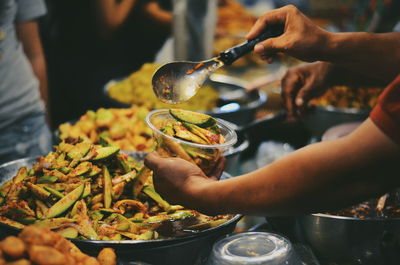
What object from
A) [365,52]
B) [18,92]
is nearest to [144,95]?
[18,92]

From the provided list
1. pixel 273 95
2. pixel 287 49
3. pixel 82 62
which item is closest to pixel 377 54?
pixel 287 49

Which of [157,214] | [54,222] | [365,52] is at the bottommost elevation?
[157,214]

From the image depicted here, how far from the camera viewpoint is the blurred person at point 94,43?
4254mm

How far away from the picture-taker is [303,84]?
2289mm

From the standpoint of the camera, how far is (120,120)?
92.5 inches

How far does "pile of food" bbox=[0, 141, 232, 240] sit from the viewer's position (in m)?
1.42

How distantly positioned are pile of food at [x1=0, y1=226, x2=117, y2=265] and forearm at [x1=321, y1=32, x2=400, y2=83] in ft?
3.71

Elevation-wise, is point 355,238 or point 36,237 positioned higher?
point 36,237

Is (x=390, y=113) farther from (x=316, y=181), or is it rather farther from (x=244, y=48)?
(x=244, y=48)

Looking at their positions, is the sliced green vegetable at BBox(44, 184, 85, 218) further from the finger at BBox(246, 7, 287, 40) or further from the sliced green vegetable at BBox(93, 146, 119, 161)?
the finger at BBox(246, 7, 287, 40)

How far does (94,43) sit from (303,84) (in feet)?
8.68

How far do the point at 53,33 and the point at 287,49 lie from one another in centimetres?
311

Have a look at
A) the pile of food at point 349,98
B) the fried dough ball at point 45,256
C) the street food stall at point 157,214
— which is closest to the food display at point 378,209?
the street food stall at point 157,214

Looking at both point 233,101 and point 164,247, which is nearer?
point 164,247
